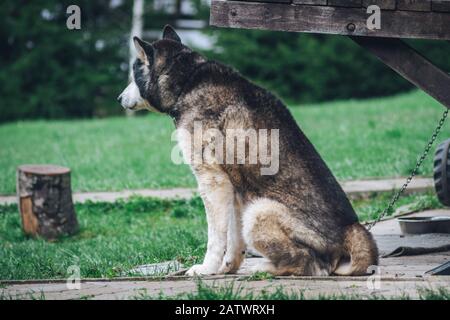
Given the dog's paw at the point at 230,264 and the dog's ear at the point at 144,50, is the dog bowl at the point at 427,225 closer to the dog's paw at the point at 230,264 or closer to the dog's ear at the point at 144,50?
the dog's paw at the point at 230,264

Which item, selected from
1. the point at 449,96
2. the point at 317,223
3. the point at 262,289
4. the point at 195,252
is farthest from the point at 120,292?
the point at 449,96

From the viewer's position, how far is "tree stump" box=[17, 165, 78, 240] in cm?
909

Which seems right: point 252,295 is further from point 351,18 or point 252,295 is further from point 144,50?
point 144,50

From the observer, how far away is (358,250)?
541 cm

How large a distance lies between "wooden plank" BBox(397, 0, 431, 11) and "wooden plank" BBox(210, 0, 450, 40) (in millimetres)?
30

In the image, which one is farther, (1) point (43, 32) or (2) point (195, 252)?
(1) point (43, 32)

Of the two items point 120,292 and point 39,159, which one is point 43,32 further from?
point 120,292

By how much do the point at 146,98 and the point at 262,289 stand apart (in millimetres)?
1838

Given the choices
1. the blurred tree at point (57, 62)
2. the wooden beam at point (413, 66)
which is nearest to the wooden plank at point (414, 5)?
the wooden beam at point (413, 66)

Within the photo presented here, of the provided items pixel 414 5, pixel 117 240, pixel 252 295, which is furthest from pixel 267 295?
pixel 117 240

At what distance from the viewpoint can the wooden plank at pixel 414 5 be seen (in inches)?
218

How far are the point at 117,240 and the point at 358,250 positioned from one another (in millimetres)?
3574

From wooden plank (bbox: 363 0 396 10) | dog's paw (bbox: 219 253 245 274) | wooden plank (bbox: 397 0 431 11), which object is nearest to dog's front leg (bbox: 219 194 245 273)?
dog's paw (bbox: 219 253 245 274)

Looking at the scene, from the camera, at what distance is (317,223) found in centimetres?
542
